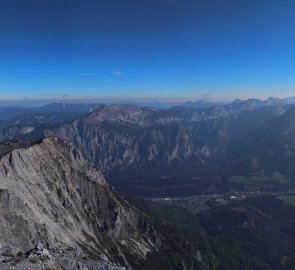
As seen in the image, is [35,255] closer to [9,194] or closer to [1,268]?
[1,268]

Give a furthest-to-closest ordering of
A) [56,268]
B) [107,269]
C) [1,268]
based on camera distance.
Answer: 1. [107,269]
2. [56,268]
3. [1,268]

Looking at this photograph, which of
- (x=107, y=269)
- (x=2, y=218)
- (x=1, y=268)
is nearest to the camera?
(x=1, y=268)

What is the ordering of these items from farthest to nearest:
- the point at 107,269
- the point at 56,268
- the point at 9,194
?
the point at 9,194 → the point at 107,269 → the point at 56,268

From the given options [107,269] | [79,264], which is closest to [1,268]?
[79,264]

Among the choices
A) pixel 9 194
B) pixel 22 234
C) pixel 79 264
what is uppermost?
pixel 79 264

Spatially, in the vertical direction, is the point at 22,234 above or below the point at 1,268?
below

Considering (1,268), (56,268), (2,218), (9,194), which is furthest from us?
(9,194)

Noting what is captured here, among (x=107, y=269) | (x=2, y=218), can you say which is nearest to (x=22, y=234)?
(x=2, y=218)

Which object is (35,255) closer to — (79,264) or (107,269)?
(79,264)

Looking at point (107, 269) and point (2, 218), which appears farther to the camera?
point (2, 218)
